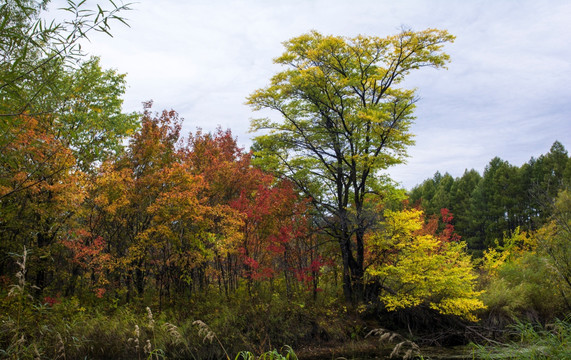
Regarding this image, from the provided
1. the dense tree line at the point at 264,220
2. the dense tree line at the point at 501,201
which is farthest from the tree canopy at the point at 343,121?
the dense tree line at the point at 501,201

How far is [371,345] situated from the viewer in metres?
12.9

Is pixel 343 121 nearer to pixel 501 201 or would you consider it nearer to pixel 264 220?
pixel 264 220

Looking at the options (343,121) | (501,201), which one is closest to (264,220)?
(343,121)

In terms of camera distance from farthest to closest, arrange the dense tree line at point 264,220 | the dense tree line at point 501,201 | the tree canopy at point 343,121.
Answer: the dense tree line at point 501,201 → the tree canopy at point 343,121 → the dense tree line at point 264,220

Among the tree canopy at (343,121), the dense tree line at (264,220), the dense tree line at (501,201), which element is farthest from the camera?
the dense tree line at (501,201)

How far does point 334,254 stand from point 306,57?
924 centimetres

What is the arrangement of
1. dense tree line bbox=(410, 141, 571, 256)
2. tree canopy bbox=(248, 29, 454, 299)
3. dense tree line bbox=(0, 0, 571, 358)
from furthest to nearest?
1. dense tree line bbox=(410, 141, 571, 256)
2. tree canopy bbox=(248, 29, 454, 299)
3. dense tree line bbox=(0, 0, 571, 358)

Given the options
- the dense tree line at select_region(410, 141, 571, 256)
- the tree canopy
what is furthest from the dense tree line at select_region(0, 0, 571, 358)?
the dense tree line at select_region(410, 141, 571, 256)

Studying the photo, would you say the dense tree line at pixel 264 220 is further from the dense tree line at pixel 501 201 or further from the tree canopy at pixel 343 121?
the dense tree line at pixel 501 201

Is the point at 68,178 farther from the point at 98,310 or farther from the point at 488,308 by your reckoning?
the point at 488,308

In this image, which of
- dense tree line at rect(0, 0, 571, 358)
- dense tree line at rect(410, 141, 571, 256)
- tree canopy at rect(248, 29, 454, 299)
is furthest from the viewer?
dense tree line at rect(410, 141, 571, 256)

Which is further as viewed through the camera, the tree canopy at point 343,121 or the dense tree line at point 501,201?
the dense tree line at point 501,201

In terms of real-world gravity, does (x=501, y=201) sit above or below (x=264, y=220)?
above

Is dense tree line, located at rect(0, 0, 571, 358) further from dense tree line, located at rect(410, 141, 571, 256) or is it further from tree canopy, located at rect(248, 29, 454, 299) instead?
dense tree line, located at rect(410, 141, 571, 256)
